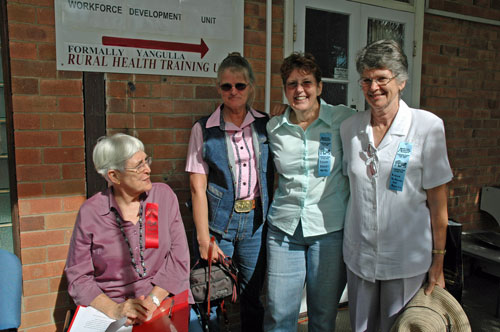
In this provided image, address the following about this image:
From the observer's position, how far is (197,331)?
220cm

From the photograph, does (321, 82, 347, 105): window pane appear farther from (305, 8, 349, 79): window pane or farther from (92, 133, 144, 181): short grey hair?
(92, 133, 144, 181): short grey hair

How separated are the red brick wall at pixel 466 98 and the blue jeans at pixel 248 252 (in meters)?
2.40

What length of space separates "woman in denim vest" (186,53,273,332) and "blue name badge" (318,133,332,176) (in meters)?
0.39

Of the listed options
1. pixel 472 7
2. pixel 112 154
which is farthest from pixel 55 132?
pixel 472 7

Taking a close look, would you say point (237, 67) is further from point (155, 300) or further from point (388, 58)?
point (155, 300)

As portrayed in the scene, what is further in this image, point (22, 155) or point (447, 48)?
point (447, 48)

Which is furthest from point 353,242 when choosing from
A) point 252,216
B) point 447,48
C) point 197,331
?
point 447,48

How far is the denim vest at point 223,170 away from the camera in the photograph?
7.86 ft

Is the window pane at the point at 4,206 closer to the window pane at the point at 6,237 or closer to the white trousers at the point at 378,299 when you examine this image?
the window pane at the point at 6,237

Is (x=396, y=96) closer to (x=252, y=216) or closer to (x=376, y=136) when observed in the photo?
(x=376, y=136)

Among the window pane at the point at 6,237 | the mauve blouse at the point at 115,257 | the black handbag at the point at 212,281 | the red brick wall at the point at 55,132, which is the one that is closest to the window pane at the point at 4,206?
the window pane at the point at 6,237

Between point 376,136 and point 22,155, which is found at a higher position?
point 376,136

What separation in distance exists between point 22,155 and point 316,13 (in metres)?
2.49

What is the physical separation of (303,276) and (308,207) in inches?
16.8
